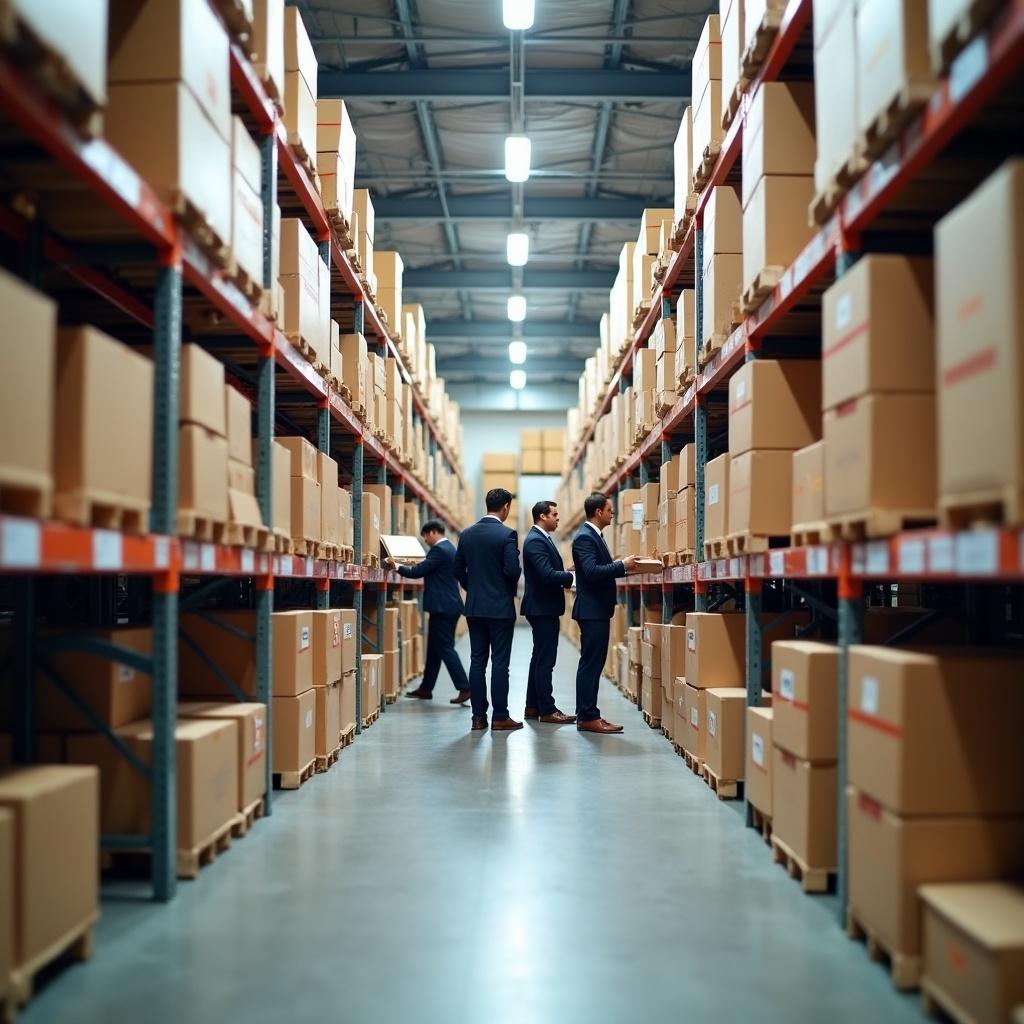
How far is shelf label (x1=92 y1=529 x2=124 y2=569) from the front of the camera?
316 centimetres

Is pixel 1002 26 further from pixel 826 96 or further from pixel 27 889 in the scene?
pixel 27 889

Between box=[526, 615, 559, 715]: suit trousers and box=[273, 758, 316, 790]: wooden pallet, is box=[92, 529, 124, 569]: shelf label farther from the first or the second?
box=[526, 615, 559, 715]: suit trousers

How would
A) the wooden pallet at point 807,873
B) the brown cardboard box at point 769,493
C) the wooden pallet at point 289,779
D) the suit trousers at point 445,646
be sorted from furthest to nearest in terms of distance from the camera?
the suit trousers at point 445,646
the wooden pallet at point 289,779
the brown cardboard box at point 769,493
the wooden pallet at point 807,873

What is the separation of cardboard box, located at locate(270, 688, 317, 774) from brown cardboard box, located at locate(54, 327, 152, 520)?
2.45m

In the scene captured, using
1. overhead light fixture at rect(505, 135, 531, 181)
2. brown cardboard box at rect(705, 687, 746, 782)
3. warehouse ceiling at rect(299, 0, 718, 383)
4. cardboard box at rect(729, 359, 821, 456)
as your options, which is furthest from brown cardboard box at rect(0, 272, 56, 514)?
overhead light fixture at rect(505, 135, 531, 181)

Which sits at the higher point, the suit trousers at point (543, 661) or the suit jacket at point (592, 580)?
the suit jacket at point (592, 580)

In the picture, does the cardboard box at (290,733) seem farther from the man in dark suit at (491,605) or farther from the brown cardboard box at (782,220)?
the brown cardboard box at (782,220)

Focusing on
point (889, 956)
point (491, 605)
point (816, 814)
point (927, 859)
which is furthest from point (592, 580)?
point (927, 859)

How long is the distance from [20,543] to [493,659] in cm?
577

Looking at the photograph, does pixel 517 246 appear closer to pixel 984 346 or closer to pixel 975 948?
pixel 984 346

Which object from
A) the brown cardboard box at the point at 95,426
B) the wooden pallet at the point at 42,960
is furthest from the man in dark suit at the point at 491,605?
the wooden pallet at the point at 42,960

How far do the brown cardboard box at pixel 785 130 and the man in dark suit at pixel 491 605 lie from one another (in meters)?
3.92

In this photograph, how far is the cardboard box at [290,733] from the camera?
5801 mm

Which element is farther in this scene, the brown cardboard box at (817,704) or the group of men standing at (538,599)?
the group of men standing at (538,599)
